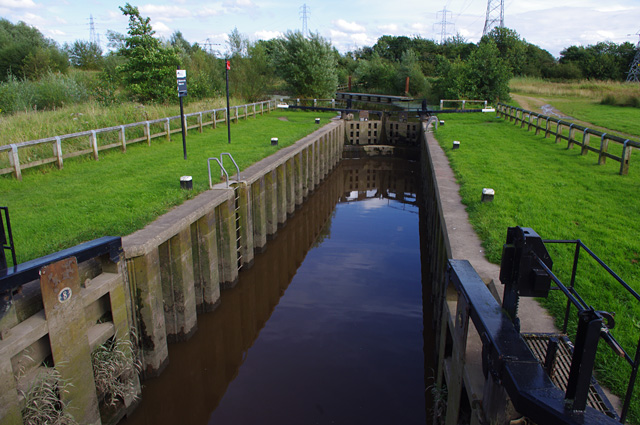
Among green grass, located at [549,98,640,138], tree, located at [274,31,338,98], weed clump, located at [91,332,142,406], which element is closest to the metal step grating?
weed clump, located at [91,332,142,406]

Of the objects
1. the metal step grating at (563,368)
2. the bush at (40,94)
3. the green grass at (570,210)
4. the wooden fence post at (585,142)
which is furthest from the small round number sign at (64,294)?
the bush at (40,94)

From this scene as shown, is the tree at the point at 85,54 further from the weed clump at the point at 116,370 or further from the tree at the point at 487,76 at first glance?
the weed clump at the point at 116,370

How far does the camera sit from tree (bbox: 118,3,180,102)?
89.6 ft

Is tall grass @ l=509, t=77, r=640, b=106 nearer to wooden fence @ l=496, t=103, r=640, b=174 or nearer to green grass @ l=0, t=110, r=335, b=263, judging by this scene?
wooden fence @ l=496, t=103, r=640, b=174

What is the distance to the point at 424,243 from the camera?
14.1 metres

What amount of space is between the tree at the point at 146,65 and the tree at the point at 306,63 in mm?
12874

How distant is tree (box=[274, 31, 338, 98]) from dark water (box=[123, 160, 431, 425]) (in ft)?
90.0

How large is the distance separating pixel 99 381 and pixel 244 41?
41570 millimetres

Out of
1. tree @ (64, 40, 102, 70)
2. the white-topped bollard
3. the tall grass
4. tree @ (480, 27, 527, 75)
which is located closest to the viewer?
the white-topped bollard

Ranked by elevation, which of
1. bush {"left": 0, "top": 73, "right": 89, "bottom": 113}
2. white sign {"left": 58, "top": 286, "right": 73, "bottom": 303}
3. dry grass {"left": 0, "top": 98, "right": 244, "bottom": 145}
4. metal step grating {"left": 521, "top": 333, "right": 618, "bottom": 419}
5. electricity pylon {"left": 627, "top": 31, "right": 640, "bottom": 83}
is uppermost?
electricity pylon {"left": 627, "top": 31, "right": 640, "bottom": 83}

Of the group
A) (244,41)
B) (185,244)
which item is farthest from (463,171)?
(244,41)

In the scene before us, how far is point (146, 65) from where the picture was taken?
91.4ft

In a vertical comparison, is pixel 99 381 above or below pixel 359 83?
below

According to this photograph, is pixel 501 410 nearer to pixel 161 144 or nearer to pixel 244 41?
pixel 161 144
